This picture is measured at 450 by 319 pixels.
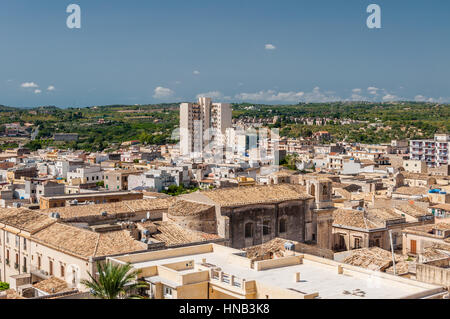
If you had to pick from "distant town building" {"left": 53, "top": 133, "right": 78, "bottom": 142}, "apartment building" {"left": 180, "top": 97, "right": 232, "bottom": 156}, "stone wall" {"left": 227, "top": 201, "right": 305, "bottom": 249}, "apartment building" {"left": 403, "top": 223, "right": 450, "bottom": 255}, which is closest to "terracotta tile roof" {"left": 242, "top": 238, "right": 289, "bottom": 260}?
"stone wall" {"left": 227, "top": 201, "right": 305, "bottom": 249}

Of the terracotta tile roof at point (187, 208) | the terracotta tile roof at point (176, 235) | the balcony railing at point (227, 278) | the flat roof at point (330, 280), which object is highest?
the terracotta tile roof at point (187, 208)

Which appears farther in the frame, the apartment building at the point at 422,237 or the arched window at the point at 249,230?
the apartment building at the point at 422,237

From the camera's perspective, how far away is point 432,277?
16828mm

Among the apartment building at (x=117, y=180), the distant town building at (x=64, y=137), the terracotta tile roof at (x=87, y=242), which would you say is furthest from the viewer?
the distant town building at (x=64, y=137)

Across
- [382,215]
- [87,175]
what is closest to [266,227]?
[382,215]

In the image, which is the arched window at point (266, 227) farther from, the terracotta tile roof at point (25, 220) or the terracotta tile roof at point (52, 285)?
the terracotta tile roof at point (52, 285)

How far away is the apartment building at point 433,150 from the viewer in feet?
274

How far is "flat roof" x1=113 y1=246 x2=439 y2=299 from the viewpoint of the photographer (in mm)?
14766

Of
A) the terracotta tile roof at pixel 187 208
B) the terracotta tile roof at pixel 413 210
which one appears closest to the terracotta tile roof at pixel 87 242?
the terracotta tile roof at pixel 187 208

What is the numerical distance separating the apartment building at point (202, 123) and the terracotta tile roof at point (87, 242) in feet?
279

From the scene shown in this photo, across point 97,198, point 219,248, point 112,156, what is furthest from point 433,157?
point 219,248

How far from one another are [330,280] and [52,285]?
936cm
